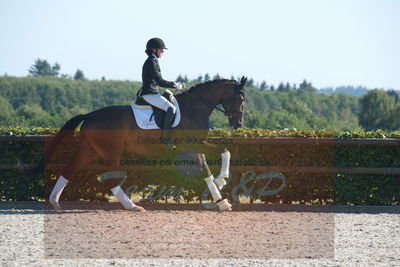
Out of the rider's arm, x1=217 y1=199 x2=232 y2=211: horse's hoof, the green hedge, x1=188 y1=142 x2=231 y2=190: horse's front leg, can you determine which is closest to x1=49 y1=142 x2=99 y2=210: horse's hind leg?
the green hedge

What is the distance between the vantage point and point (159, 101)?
10477 mm

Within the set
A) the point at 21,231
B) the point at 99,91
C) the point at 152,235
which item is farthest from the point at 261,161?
the point at 99,91

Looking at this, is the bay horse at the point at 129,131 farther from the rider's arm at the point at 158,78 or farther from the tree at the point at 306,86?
the tree at the point at 306,86

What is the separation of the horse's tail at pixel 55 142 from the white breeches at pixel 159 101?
4.17 ft

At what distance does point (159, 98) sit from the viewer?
1048cm

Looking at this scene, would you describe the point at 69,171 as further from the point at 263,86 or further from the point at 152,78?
the point at 263,86

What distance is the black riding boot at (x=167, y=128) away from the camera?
10.4m

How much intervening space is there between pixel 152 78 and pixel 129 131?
39.2 inches

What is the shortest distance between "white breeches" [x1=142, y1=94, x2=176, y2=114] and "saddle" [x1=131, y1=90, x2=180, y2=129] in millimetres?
107

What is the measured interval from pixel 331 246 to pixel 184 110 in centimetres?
388

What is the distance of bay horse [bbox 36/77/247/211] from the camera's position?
10695 mm

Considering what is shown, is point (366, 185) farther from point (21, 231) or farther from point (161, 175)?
point (21, 231)

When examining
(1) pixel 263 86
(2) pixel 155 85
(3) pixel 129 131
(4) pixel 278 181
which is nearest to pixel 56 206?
(3) pixel 129 131

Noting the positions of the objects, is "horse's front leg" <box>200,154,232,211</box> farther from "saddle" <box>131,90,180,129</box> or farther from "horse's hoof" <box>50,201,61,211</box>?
"horse's hoof" <box>50,201,61,211</box>
